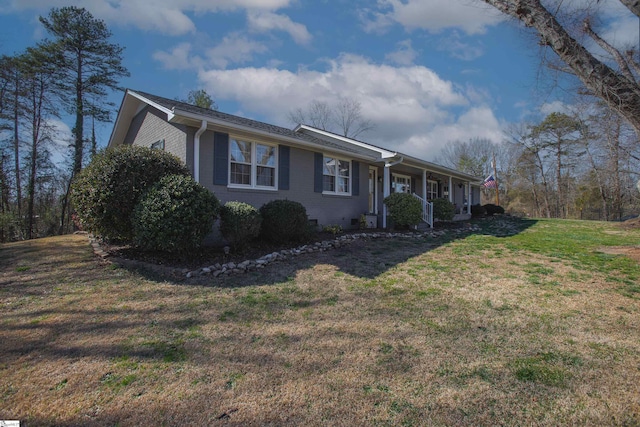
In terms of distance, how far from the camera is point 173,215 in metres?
5.35

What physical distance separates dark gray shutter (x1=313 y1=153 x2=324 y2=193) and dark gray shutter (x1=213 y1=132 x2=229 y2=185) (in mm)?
3098

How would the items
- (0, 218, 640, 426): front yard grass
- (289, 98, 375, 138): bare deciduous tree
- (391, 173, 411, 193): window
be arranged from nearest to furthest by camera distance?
(0, 218, 640, 426): front yard grass → (391, 173, 411, 193): window → (289, 98, 375, 138): bare deciduous tree

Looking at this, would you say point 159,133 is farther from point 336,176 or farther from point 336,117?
point 336,117

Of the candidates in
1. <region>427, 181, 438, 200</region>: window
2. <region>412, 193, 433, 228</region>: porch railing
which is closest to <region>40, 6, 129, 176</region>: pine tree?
<region>412, 193, 433, 228</region>: porch railing

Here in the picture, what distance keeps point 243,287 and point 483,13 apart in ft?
22.6

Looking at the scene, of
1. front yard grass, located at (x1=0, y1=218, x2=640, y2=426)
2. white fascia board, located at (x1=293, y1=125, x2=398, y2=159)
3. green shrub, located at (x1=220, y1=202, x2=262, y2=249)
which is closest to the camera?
front yard grass, located at (x1=0, y1=218, x2=640, y2=426)

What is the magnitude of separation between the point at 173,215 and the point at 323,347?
3682 millimetres

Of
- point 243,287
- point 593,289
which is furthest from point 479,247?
point 243,287

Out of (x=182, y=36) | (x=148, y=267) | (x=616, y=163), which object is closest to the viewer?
(x=148, y=267)

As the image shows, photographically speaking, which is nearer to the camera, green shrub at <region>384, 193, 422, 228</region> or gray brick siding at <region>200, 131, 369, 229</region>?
gray brick siding at <region>200, 131, 369, 229</region>

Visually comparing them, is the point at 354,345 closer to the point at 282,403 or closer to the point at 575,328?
the point at 282,403

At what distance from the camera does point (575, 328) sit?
3404 millimetres

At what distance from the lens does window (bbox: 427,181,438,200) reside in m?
17.9

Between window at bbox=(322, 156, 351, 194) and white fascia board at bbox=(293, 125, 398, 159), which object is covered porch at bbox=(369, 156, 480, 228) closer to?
white fascia board at bbox=(293, 125, 398, 159)
